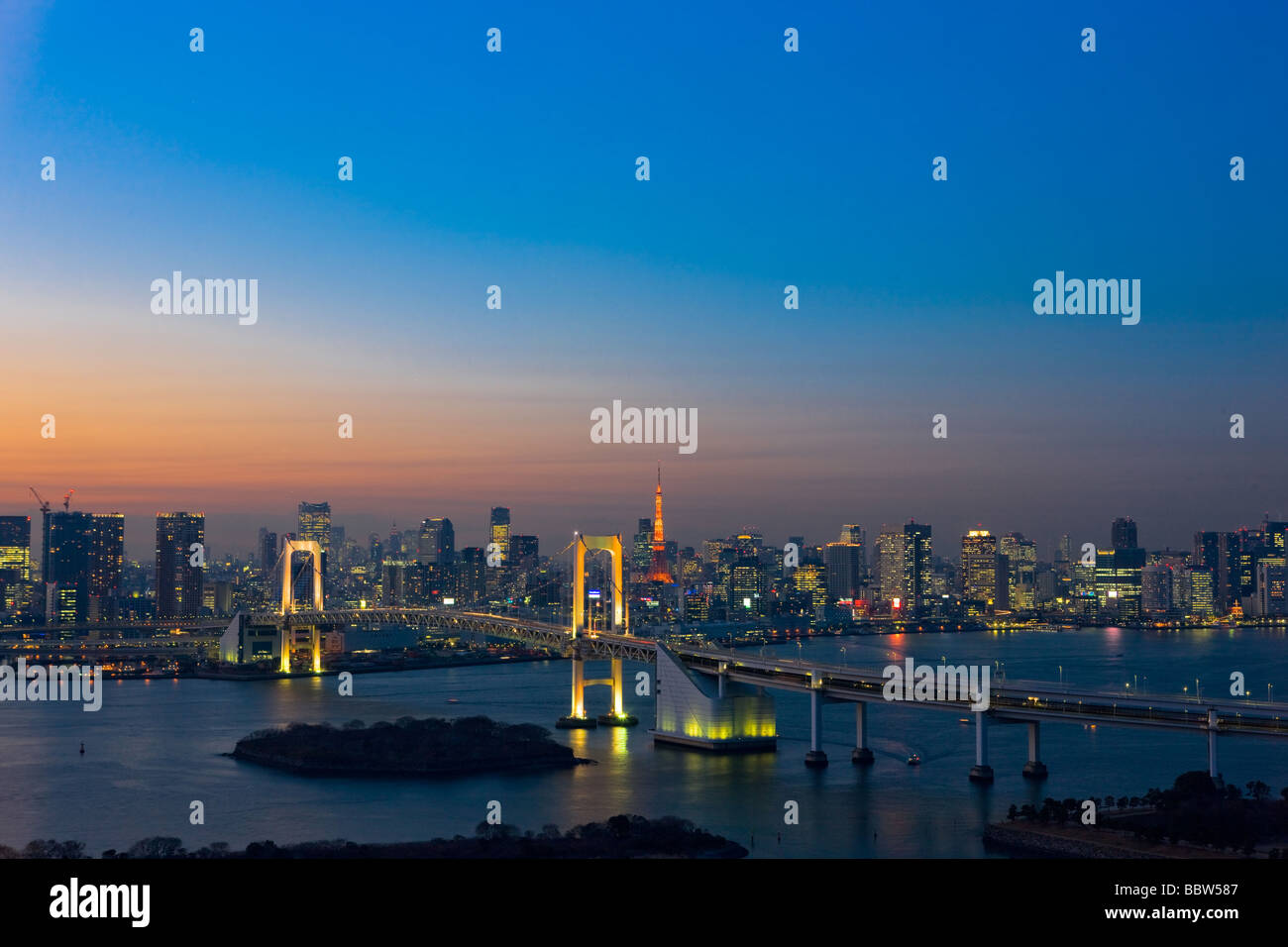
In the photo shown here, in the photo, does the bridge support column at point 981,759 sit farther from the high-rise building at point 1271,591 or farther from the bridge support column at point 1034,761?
the high-rise building at point 1271,591

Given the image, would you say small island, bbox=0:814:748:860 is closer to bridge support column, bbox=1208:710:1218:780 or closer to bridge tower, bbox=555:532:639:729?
bridge support column, bbox=1208:710:1218:780

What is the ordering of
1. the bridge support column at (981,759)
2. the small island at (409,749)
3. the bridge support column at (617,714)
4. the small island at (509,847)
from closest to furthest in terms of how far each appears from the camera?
the small island at (509,847)
the bridge support column at (981,759)
the small island at (409,749)
the bridge support column at (617,714)

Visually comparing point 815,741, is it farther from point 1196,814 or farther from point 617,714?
point 1196,814

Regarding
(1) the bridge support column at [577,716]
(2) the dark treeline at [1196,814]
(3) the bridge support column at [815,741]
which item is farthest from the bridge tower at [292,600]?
(2) the dark treeline at [1196,814]

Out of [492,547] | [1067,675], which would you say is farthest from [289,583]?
[492,547]

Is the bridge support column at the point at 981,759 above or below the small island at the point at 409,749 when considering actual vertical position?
above
